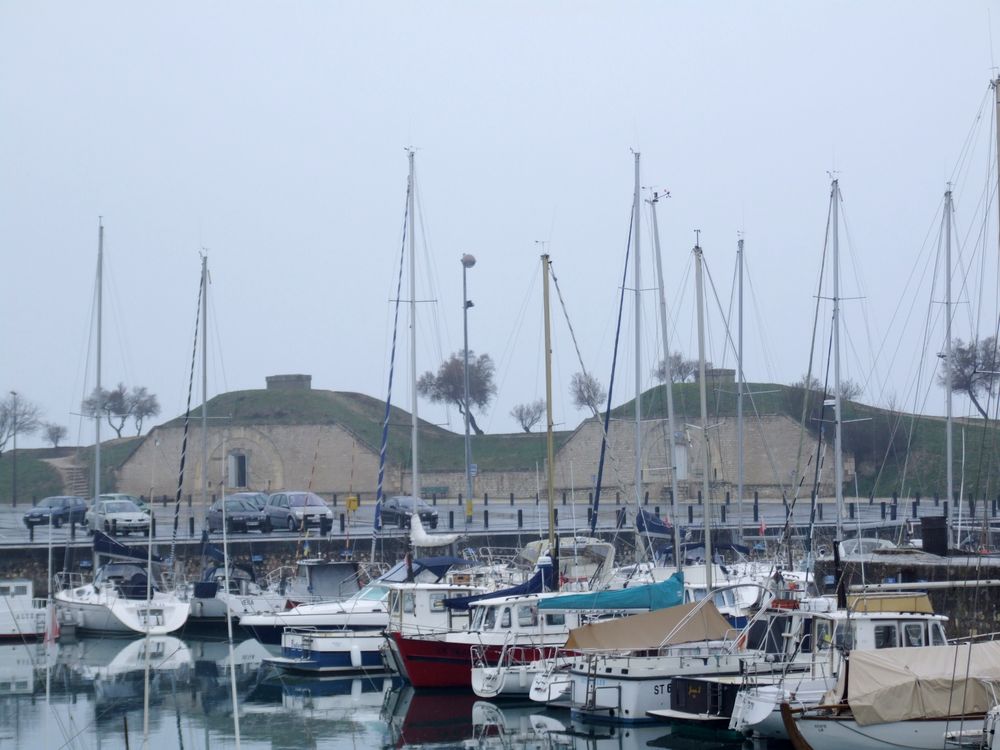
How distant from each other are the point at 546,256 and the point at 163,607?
38.4 ft

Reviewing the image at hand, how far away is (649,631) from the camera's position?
1839 centimetres

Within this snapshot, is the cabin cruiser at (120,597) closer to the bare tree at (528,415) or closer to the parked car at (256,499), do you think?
the parked car at (256,499)

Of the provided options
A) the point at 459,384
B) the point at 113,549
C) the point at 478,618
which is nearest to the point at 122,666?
the point at 113,549

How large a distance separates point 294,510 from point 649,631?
75.3 ft

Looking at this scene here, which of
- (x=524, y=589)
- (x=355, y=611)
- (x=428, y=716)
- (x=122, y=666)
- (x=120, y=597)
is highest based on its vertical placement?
(x=524, y=589)

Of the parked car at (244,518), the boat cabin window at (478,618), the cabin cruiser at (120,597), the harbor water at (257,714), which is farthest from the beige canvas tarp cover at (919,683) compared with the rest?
the parked car at (244,518)

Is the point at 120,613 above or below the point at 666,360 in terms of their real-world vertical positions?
below

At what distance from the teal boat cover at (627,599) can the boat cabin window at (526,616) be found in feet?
0.61

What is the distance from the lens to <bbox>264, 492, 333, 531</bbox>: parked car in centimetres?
3894

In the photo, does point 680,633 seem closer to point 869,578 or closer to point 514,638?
point 514,638

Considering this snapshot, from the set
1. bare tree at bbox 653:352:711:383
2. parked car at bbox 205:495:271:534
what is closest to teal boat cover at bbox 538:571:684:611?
parked car at bbox 205:495:271:534

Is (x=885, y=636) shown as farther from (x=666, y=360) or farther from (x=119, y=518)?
(x=119, y=518)

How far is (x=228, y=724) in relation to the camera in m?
19.0

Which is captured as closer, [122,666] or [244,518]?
[122,666]
